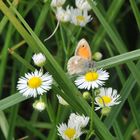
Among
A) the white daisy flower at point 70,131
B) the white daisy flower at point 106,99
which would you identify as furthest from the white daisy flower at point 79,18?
Result: the white daisy flower at point 70,131

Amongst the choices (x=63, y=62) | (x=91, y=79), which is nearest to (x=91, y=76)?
(x=91, y=79)

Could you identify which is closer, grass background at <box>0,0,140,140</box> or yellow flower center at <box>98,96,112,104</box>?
grass background at <box>0,0,140,140</box>

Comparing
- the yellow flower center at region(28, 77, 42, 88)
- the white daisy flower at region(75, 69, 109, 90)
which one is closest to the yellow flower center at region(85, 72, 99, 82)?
the white daisy flower at region(75, 69, 109, 90)

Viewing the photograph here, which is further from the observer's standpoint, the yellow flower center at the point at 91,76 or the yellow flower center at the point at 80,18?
the yellow flower center at the point at 80,18

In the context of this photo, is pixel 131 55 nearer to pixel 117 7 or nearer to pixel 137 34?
pixel 117 7

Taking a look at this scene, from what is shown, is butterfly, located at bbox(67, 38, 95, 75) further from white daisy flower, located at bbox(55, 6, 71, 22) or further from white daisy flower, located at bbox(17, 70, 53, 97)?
white daisy flower, located at bbox(55, 6, 71, 22)

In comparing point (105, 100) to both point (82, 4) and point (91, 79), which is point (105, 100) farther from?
point (82, 4)

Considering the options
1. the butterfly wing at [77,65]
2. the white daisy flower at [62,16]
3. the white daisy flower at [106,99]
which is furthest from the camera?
the white daisy flower at [62,16]

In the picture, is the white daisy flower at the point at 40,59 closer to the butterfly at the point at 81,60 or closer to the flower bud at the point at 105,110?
the butterfly at the point at 81,60
